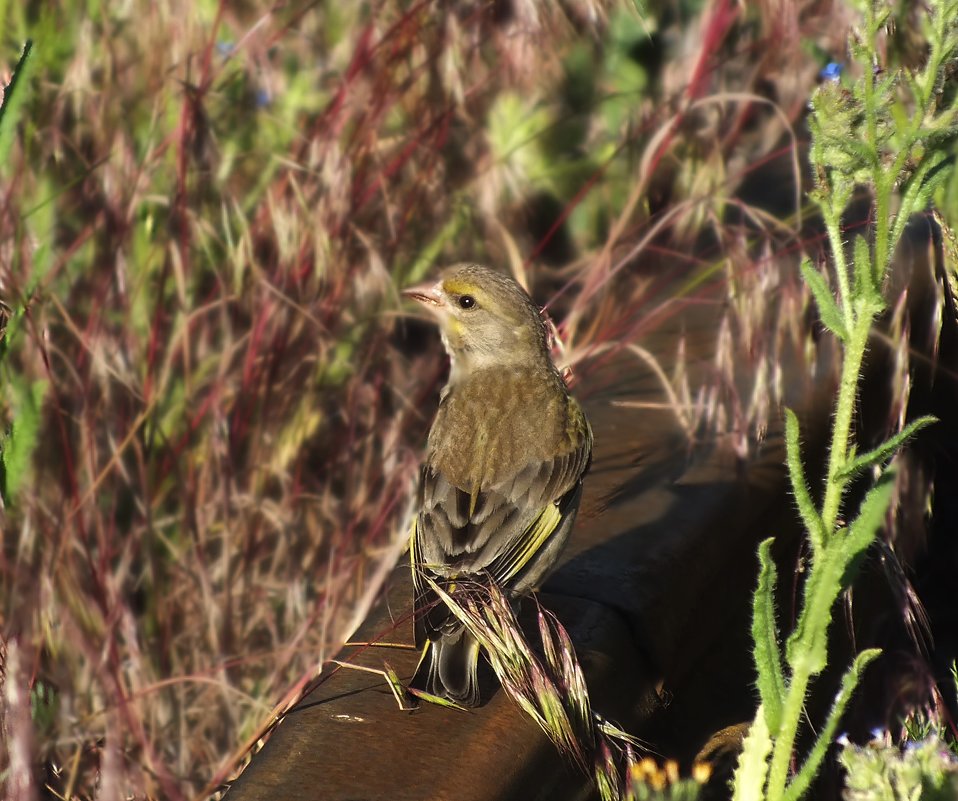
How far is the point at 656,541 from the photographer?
10.3ft

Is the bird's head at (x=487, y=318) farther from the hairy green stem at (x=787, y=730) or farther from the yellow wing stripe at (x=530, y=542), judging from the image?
the hairy green stem at (x=787, y=730)

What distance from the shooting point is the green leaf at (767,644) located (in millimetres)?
A: 1994

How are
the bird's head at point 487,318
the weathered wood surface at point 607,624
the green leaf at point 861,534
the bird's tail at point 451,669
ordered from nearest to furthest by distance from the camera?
the green leaf at point 861,534, the weathered wood surface at point 607,624, the bird's tail at point 451,669, the bird's head at point 487,318

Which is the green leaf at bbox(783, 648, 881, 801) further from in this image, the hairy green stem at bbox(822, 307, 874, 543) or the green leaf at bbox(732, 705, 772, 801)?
the hairy green stem at bbox(822, 307, 874, 543)

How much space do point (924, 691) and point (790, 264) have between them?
108 cm

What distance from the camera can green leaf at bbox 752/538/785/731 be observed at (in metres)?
1.99

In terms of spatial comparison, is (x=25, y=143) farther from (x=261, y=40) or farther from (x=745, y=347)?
(x=745, y=347)

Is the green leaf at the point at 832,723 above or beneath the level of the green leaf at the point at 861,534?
beneath

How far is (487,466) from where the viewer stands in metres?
3.24

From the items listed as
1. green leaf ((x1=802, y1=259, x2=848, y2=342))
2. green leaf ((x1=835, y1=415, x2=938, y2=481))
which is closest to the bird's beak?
green leaf ((x1=802, y1=259, x2=848, y2=342))

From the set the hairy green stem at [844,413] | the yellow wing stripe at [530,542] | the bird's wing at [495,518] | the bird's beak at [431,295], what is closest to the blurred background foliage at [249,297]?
the bird's beak at [431,295]

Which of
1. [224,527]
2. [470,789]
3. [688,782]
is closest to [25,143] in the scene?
[224,527]

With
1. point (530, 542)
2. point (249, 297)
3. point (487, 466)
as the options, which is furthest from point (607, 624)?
point (249, 297)

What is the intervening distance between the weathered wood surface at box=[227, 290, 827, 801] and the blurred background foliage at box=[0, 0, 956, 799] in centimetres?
17
